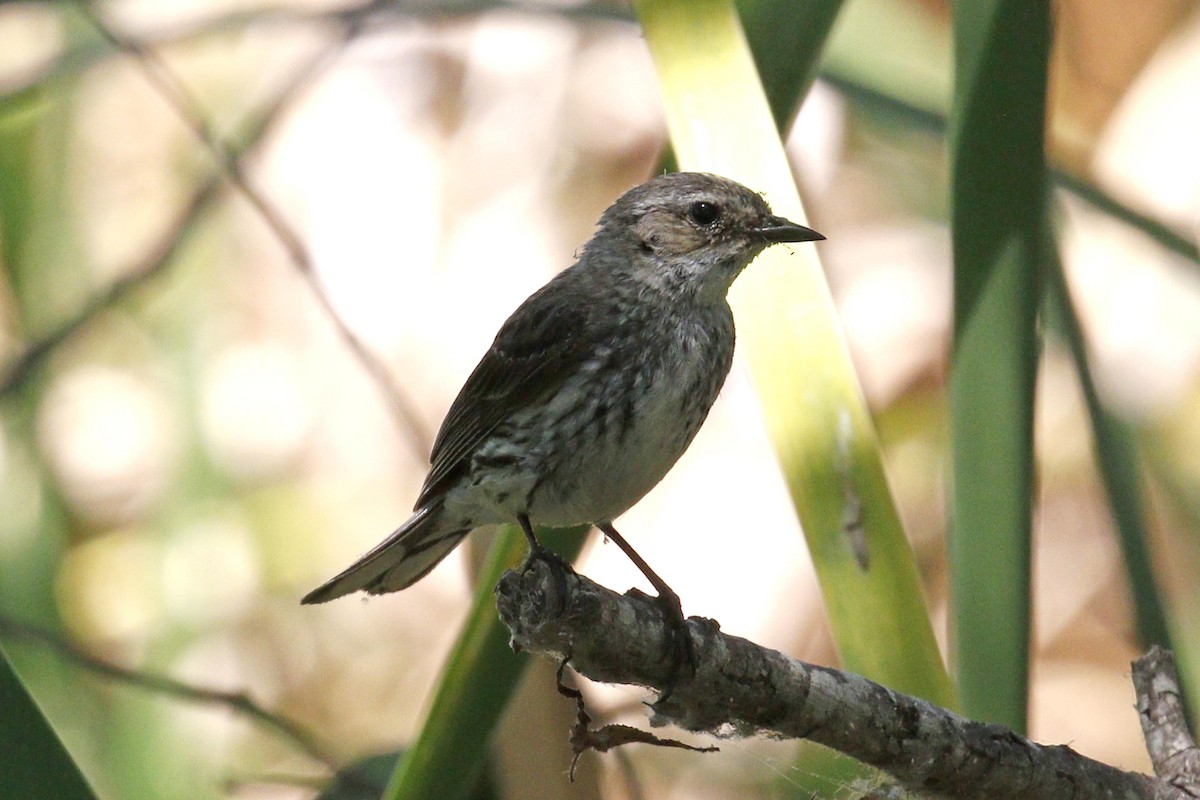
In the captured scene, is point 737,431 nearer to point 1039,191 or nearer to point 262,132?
point 262,132

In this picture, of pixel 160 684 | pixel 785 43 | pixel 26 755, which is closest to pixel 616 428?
pixel 785 43

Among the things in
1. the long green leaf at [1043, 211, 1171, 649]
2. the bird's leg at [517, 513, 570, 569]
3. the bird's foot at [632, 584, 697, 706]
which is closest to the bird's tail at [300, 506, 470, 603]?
the bird's leg at [517, 513, 570, 569]

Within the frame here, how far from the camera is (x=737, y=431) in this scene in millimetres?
4512

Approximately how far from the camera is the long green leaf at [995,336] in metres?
1.92

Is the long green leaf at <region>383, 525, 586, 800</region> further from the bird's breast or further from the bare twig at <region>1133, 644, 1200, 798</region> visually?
the bare twig at <region>1133, 644, 1200, 798</region>

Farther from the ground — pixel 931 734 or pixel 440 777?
pixel 931 734

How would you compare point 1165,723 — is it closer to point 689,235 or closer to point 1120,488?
point 1120,488

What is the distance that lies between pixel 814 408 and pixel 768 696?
386 mm

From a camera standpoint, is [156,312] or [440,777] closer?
[440,777]

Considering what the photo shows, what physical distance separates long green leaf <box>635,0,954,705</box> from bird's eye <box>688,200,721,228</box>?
2.06ft

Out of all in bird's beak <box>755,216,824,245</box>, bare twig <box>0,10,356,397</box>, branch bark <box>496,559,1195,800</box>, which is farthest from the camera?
bare twig <box>0,10,356,397</box>

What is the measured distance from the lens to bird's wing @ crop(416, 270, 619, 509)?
2391 millimetres

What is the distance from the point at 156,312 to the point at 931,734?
11.8 feet

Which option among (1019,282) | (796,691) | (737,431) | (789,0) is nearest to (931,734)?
(796,691)
